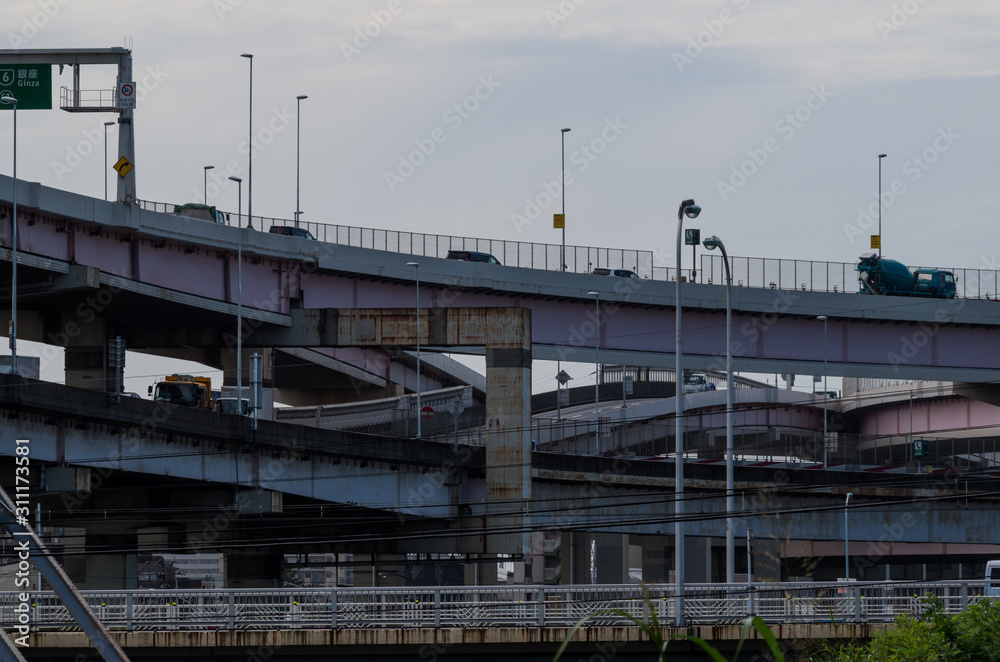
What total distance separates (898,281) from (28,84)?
4177cm

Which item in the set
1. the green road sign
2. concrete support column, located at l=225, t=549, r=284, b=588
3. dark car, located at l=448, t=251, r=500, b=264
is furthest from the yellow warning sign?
concrete support column, located at l=225, t=549, r=284, b=588

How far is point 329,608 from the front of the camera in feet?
84.7

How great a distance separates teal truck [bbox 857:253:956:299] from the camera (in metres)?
64.4

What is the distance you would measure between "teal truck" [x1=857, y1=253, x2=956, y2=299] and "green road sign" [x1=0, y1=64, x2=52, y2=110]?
3915cm

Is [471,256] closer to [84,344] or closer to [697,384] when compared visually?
[84,344]

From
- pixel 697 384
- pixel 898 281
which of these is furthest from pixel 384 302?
pixel 697 384

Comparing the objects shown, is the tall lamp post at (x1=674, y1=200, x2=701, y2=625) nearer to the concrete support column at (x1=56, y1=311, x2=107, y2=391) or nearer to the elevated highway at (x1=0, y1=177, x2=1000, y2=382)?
the elevated highway at (x1=0, y1=177, x2=1000, y2=382)

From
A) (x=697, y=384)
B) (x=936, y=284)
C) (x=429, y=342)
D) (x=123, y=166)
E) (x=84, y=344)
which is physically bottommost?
(x=429, y=342)

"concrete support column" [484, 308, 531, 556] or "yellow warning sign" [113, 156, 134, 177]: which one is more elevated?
"yellow warning sign" [113, 156, 134, 177]

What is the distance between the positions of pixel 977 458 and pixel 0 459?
67.9 metres

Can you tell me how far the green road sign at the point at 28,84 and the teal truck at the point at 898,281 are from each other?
1541 inches

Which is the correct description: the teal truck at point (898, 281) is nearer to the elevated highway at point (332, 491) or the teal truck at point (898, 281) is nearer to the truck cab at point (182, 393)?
the elevated highway at point (332, 491)

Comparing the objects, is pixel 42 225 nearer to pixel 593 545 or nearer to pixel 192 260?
pixel 192 260

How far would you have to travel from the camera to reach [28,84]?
1858 inches
